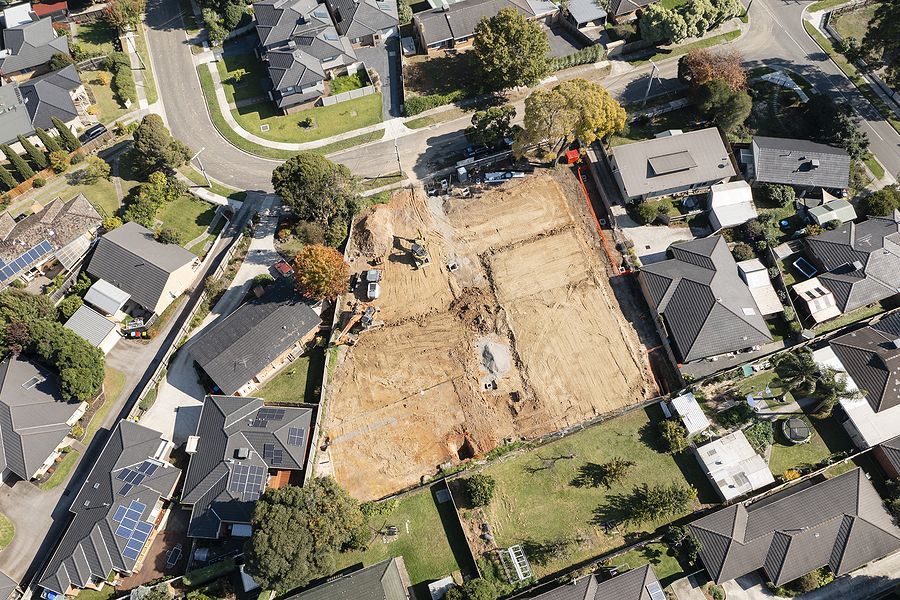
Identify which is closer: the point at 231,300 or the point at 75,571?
the point at 75,571

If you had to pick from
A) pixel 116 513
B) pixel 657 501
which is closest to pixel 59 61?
pixel 116 513

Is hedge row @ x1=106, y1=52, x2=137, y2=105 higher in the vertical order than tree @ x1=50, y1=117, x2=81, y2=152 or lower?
higher

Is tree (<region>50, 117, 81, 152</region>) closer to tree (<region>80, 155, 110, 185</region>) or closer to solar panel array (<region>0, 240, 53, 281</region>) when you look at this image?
tree (<region>80, 155, 110, 185</region>)

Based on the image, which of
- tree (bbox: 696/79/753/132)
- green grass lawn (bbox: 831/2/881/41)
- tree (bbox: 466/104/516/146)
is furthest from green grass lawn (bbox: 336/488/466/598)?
green grass lawn (bbox: 831/2/881/41)

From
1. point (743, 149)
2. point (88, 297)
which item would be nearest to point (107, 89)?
point (88, 297)

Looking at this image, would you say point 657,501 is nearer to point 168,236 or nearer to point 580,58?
→ point 168,236

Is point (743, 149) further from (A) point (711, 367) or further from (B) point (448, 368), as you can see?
(B) point (448, 368)
